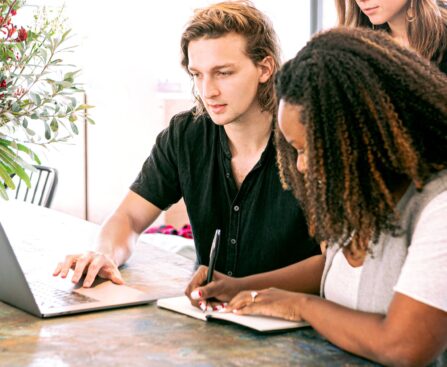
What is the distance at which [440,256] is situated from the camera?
1133 mm

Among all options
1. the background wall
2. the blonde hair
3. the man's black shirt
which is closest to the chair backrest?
the background wall

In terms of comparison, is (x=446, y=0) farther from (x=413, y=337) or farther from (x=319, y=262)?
(x=413, y=337)

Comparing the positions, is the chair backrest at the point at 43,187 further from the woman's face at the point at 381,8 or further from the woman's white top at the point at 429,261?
the woman's white top at the point at 429,261

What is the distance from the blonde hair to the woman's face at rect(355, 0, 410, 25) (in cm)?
42

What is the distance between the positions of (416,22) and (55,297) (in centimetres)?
138

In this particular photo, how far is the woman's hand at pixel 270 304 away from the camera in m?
1.32

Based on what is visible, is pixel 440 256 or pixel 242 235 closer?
pixel 440 256

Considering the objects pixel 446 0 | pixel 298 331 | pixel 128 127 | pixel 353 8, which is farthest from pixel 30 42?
pixel 128 127

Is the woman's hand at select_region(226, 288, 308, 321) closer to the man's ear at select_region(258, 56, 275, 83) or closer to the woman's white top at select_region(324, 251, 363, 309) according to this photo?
the woman's white top at select_region(324, 251, 363, 309)

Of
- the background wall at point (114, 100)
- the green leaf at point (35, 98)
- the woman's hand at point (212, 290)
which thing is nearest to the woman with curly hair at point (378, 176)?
the woman's hand at point (212, 290)

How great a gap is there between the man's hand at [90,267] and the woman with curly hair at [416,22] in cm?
111

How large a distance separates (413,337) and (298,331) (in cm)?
23

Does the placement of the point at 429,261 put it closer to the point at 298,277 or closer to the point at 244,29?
the point at 298,277

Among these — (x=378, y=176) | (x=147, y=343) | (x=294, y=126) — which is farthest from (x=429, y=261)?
(x=147, y=343)
